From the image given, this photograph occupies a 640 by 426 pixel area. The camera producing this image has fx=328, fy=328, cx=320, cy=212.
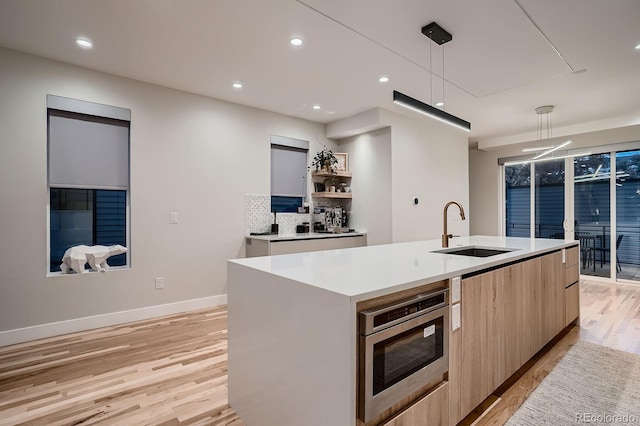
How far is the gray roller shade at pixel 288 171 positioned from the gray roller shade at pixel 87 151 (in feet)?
6.37

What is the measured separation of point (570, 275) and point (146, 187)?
15.0 feet

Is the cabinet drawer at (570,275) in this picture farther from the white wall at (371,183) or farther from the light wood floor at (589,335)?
the white wall at (371,183)

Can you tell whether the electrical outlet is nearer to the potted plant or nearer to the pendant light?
the potted plant

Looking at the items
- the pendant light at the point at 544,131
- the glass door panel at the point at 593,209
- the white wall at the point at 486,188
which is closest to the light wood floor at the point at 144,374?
the pendant light at the point at 544,131

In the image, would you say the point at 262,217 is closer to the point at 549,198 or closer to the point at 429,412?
the point at 429,412

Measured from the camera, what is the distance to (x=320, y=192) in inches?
205

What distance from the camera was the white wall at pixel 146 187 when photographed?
10.1ft

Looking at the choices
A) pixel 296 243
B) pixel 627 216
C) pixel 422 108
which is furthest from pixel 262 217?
pixel 627 216

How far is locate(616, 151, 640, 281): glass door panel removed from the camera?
17.6 feet

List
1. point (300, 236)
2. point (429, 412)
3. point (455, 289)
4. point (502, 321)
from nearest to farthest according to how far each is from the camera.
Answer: point (429, 412), point (455, 289), point (502, 321), point (300, 236)

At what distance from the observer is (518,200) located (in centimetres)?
688

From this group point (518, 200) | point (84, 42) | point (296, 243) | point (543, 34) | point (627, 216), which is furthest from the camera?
point (518, 200)

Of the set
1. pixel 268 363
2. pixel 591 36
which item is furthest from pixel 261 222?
pixel 591 36

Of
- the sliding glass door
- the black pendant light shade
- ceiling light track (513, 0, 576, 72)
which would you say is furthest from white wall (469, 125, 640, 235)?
the black pendant light shade
